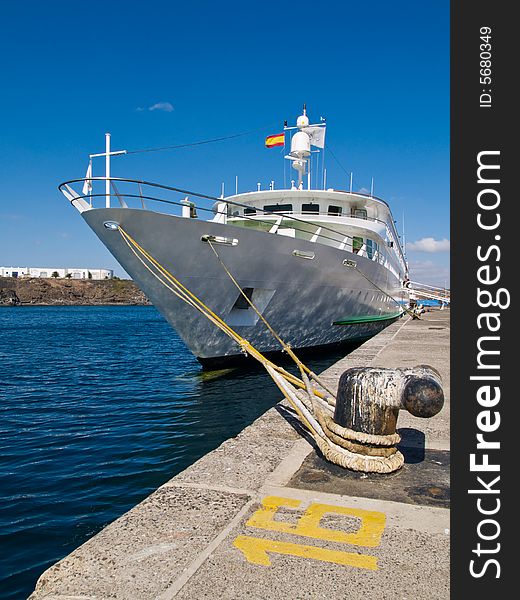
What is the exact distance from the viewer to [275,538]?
2.78 meters

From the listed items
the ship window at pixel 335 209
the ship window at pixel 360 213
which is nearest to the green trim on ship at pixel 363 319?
the ship window at pixel 360 213

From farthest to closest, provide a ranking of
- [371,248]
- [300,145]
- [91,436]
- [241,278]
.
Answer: [300,145], [371,248], [241,278], [91,436]

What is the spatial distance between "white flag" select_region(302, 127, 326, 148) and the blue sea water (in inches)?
355

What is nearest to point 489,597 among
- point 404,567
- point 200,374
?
point 404,567

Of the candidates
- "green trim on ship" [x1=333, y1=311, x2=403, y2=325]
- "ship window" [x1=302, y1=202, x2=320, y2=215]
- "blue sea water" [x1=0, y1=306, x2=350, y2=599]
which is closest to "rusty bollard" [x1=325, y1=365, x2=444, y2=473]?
"blue sea water" [x1=0, y1=306, x2=350, y2=599]

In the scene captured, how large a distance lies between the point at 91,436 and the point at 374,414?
6.99 m

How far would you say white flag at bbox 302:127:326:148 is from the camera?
20.5 metres

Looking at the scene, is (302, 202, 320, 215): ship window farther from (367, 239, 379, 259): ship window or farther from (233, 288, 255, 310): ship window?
(233, 288, 255, 310): ship window

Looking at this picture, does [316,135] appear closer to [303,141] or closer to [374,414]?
[303,141]

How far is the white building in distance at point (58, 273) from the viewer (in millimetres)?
144075

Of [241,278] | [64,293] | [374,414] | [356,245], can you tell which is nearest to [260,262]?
[241,278]

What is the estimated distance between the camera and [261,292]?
1309cm

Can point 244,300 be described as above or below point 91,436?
above

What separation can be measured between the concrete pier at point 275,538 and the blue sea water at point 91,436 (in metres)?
2.31
